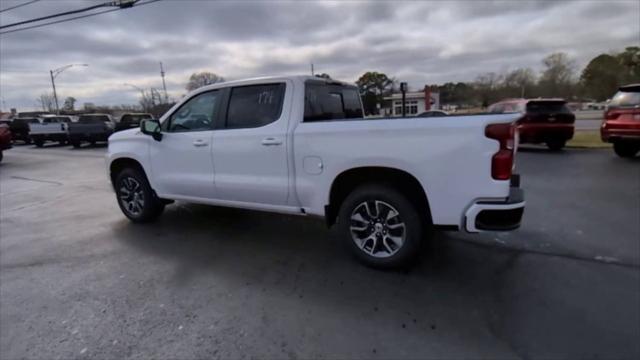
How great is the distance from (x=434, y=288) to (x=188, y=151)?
3324 mm

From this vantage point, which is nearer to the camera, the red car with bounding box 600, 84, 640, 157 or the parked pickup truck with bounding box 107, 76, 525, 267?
the parked pickup truck with bounding box 107, 76, 525, 267

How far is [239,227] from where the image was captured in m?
5.49

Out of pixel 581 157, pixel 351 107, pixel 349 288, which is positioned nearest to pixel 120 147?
pixel 351 107

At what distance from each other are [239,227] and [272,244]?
3.01ft

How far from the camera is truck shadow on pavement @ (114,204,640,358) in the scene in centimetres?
280

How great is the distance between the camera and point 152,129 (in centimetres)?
509

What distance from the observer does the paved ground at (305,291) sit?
2.76 metres

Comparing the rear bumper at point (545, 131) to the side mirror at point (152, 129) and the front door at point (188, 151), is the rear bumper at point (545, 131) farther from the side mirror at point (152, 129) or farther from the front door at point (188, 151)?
the side mirror at point (152, 129)

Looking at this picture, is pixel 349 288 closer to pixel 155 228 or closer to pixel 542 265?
pixel 542 265

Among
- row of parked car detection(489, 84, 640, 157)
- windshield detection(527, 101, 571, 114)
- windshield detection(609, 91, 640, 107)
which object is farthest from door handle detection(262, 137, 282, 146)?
windshield detection(527, 101, 571, 114)

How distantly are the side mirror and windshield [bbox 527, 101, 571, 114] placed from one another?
1149cm

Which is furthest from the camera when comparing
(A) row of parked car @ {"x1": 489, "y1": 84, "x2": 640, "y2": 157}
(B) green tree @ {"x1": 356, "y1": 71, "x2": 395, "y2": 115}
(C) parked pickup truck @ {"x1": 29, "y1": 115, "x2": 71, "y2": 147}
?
(C) parked pickup truck @ {"x1": 29, "y1": 115, "x2": 71, "y2": 147}

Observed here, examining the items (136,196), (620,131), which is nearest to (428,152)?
(136,196)

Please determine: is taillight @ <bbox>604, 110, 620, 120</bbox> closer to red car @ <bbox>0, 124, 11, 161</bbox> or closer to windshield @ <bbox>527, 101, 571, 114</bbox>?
windshield @ <bbox>527, 101, 571, 114</bbox>
